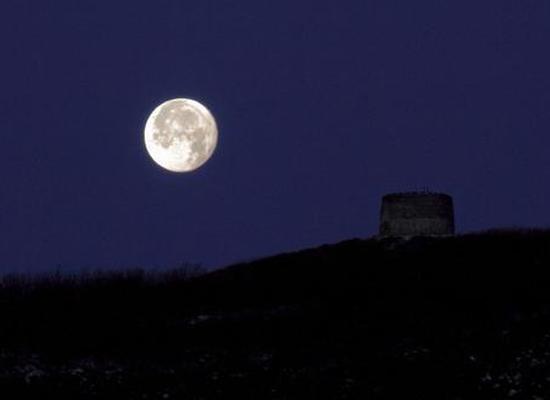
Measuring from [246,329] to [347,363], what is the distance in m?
5.37

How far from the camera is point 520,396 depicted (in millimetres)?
16547

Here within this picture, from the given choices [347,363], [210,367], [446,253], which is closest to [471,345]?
[347,363]

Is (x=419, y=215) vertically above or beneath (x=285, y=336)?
above

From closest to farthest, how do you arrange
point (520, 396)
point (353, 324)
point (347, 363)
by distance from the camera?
point (520, 396) < point (347, 363) < point (353, 324)

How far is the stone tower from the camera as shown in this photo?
5606 centimetres

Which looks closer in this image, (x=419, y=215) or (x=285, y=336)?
(x=285, y=336)

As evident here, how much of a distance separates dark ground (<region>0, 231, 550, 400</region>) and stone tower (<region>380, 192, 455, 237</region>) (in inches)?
748

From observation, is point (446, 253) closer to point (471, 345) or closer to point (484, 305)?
point (484, 305)

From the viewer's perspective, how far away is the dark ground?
18062 millimetres

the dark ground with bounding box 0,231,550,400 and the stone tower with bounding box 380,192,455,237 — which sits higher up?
the stone tower with bounding box 380,192,455,237

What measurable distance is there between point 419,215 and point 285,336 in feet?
111

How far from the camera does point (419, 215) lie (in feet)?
185

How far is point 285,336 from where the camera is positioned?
76.8 ft

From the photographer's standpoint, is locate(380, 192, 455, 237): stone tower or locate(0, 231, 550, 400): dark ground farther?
locate(380, 192, 455, 237): stone tower
